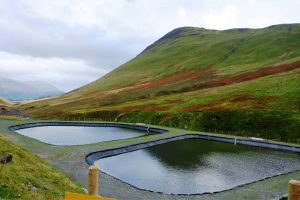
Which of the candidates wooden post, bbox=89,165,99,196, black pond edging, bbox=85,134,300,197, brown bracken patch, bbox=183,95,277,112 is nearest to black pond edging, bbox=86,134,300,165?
black pond edging, bbox=85,134,300,197

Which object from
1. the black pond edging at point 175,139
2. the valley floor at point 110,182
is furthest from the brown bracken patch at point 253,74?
the valley floor at point 110,182

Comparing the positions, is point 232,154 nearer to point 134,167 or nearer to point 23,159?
point 134,167

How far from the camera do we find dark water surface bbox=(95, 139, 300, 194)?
4100cm

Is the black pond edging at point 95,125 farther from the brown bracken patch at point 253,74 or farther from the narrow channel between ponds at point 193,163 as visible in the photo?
the brown bracken patch at point 253,74

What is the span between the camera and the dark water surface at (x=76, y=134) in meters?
71.2

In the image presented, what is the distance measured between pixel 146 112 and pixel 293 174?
56295 millimetres

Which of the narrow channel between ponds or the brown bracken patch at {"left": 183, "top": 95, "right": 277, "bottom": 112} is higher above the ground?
the brown bracken patch at {"left": 183, "top": 95, "right": 277, "bottom": 112}

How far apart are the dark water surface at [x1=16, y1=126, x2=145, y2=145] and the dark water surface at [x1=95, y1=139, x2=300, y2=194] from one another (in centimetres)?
1501

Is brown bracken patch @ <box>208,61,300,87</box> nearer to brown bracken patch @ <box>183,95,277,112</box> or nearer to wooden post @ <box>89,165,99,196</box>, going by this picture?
brown bracken patch @ <box>183,95,277,112</box>

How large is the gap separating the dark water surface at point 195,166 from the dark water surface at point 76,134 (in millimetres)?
15014

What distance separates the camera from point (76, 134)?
258 feet

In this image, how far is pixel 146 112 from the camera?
97.4 m

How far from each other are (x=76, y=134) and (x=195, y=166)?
122 ft

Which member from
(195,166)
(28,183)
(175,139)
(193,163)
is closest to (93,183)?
(28,183)
